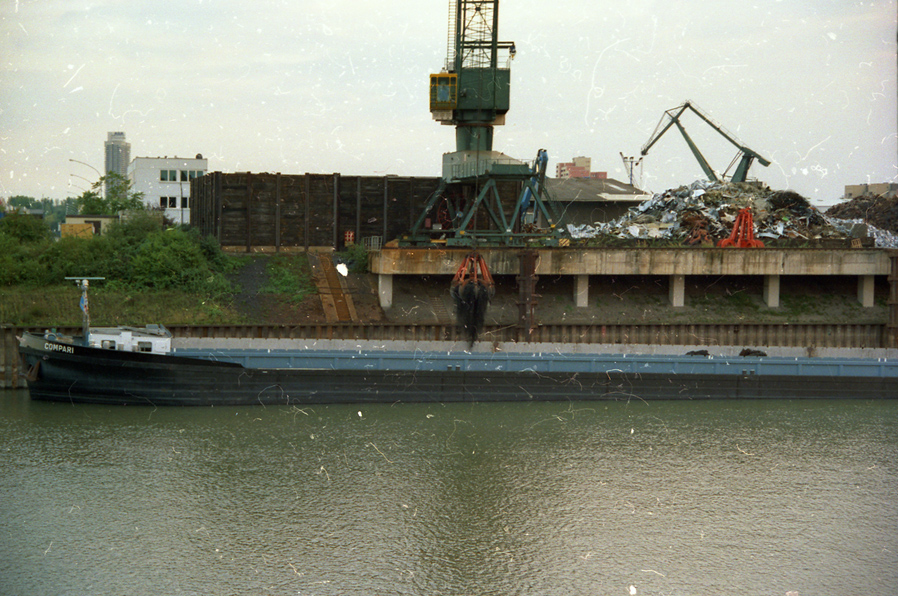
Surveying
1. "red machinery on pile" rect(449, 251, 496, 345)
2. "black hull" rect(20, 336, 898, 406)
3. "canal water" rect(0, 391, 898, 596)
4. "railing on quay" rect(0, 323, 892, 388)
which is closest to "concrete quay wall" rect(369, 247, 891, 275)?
"red machinery on pile" rect(449, 251, 496, 345)

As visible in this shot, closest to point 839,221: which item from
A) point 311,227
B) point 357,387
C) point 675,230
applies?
point 675,230

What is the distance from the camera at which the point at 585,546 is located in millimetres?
18094

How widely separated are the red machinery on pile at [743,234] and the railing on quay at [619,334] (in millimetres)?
5204

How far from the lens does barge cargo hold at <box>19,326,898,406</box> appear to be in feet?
95.9

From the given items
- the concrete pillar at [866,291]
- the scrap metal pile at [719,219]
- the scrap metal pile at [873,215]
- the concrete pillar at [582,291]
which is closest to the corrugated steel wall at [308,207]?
the scrap metal pile at [719,219]

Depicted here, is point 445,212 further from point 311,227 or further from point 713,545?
point 713,545

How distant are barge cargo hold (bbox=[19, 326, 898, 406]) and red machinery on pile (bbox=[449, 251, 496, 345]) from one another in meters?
4.57

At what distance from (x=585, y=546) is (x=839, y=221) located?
4587 cm

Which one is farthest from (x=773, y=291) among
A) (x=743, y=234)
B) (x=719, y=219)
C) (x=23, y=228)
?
(x=23, y=228)

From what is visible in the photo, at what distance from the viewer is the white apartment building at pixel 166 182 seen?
251 feet

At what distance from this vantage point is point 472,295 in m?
38.3

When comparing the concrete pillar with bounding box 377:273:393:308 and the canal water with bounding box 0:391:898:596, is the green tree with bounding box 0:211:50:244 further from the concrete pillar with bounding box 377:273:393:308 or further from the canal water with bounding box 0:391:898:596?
the concrete pillar with bounding box 377:273:393:308

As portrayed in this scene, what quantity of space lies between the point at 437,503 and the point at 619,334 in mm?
23409

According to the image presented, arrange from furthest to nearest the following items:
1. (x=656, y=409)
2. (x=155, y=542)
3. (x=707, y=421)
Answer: (x=656, y=409), (x=707, y=421), (x=155, y=542)
